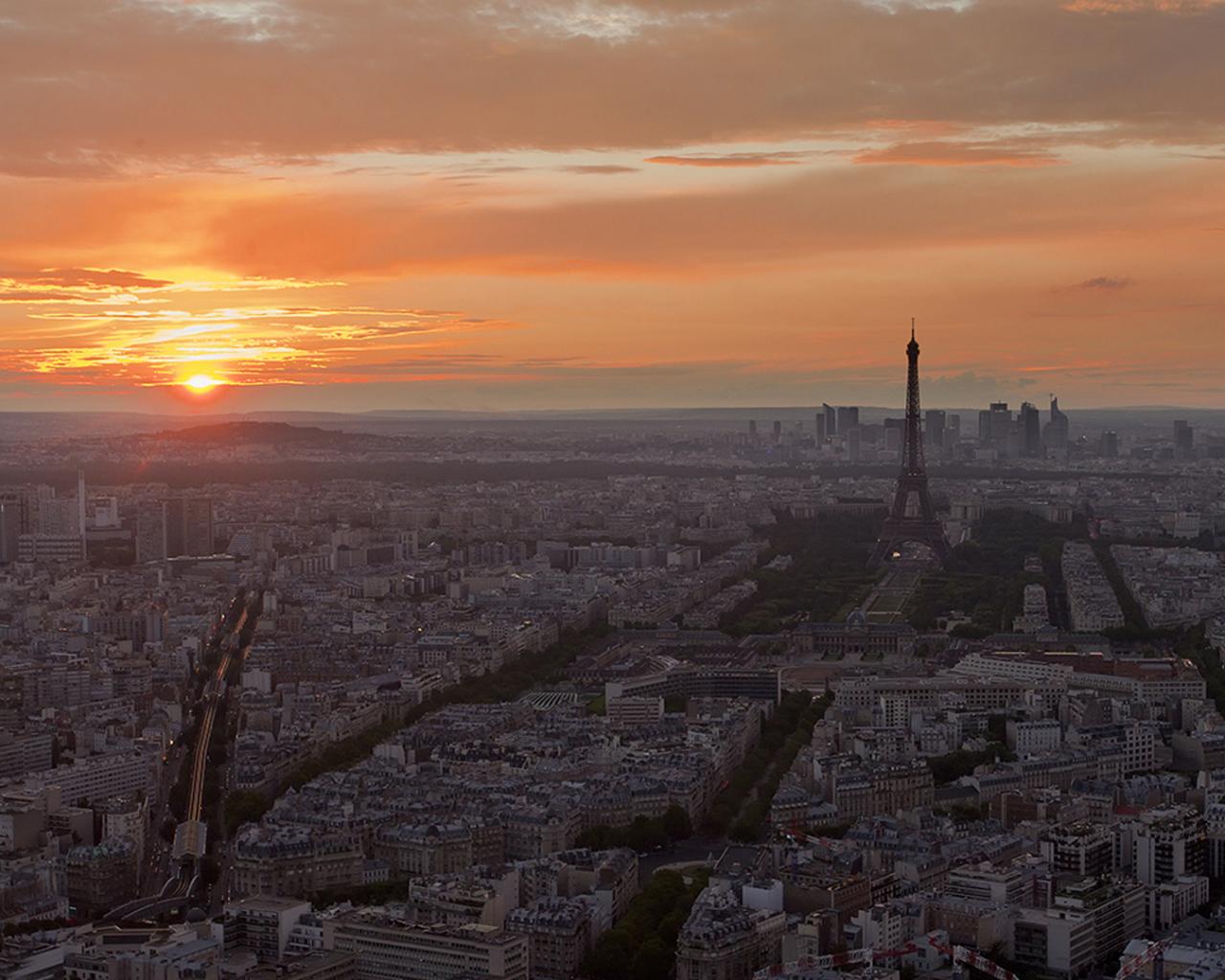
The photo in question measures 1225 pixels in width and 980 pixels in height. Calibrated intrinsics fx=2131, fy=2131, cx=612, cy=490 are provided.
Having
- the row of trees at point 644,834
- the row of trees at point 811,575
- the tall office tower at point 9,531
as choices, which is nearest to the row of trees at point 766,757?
the row of trees at point 644,834

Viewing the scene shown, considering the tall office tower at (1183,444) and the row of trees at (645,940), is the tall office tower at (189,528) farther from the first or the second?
the tall office tower at (1183,444)

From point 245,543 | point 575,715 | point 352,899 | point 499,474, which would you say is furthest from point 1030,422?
point 352,899

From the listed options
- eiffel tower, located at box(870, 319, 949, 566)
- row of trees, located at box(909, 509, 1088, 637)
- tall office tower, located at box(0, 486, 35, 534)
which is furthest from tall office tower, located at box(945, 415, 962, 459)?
tall office tower, located at box(0, 486, 35, 534)

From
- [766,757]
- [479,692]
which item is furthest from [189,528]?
[766,757]

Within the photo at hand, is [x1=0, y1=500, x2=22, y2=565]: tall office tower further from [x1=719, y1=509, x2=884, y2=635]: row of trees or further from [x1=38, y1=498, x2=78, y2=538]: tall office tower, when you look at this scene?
[x1=719, y1=509, x2=884, y2=635]: row of trees

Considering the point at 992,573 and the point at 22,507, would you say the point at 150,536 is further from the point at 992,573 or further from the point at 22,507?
the point at 992,573

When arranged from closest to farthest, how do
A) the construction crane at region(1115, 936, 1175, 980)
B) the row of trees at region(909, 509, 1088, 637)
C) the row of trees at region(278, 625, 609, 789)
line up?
1. the construction crane at region(1115, 936, 1175, 980)
2. the row of trees at region(278, 625, 609, 789)
3. the row of trees at region(909, 509, 1088, 637)
